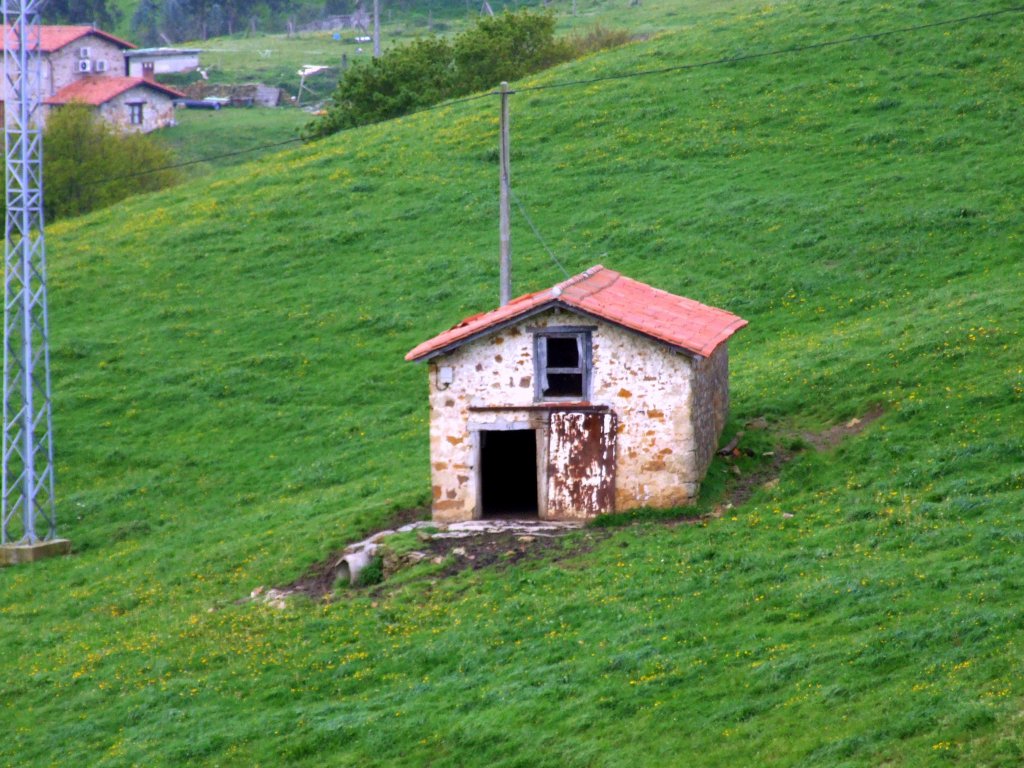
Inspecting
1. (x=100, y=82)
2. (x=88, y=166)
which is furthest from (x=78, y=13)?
(x=88, y=166)

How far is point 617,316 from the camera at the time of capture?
26.7m

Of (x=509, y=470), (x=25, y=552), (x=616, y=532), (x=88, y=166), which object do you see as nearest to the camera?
(x=616, y=532)

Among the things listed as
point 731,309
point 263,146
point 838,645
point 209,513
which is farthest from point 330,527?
point 263,146

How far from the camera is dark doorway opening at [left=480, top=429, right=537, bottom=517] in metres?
30.0

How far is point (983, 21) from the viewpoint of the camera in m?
55.3

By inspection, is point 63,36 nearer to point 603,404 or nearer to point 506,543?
point 603,404

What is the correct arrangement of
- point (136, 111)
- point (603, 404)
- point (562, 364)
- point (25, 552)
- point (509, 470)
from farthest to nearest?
point (136, 111) → point (25, 552) → point (509, 470) → point (562, 364) → point (603, 404)

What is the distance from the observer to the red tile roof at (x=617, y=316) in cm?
2659

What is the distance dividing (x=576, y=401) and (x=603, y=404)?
52cm

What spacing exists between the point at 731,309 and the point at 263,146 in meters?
50.1

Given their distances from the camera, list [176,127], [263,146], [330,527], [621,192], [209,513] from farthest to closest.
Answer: [176,127], [263,146], [621,192], [209,513], [330,527]

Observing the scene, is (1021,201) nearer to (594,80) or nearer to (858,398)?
(858,398)

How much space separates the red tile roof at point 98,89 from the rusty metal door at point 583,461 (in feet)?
213

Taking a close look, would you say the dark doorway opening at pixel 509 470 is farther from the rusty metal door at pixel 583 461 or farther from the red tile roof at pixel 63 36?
the red tile roof at pixel 63 36
